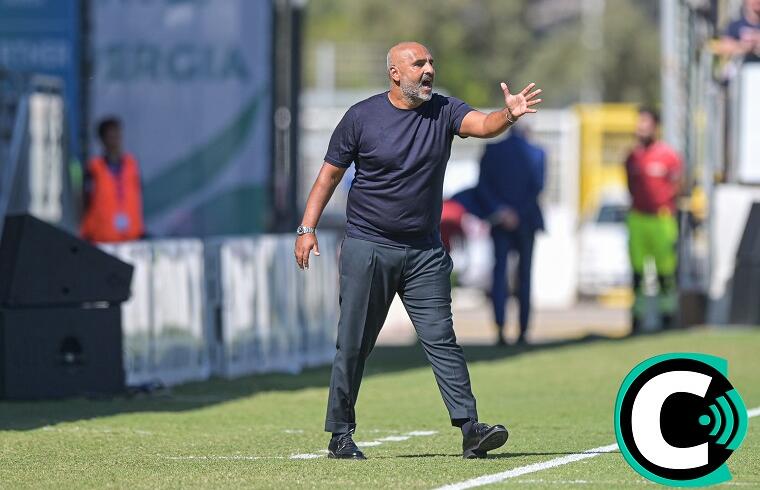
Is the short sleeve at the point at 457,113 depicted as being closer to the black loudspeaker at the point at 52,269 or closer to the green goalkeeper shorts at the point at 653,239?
the black loudspeaker at the point at 52,269

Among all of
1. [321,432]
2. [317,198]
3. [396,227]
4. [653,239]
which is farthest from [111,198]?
[396,227]

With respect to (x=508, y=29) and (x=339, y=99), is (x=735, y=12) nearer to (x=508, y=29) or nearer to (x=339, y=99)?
(x=339, y=99)

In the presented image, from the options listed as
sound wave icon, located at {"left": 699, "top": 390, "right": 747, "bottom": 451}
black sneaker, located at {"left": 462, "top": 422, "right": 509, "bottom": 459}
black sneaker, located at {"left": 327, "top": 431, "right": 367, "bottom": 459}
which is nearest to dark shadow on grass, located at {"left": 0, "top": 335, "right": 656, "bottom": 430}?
black sneaker, located at {"left": 327, "top": 431, "right": 367, "bottom": 459}

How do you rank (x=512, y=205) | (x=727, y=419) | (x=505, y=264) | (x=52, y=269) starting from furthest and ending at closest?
(x=505, y=264), (x=512, y=205), (x=52, y=269), (x=727, y=419)

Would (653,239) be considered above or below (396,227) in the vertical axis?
below

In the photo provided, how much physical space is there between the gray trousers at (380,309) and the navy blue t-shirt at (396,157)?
10cm

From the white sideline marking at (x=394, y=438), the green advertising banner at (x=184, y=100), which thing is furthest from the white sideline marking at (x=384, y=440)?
the green advertising banner at (x=184, y=100)

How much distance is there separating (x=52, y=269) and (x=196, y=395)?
1338mm

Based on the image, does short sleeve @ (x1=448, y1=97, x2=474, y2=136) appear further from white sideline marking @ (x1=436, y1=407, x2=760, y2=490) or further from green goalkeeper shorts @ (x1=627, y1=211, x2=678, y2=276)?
green goalkeeper shorts @ (x1=627, y1=211, x2=678, y2=276)

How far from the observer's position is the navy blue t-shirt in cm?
920

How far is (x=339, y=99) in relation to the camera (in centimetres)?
5003

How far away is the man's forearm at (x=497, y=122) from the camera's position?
8.87 m

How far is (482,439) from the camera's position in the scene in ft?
29.6

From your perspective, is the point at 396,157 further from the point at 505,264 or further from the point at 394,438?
the point at 505,264
